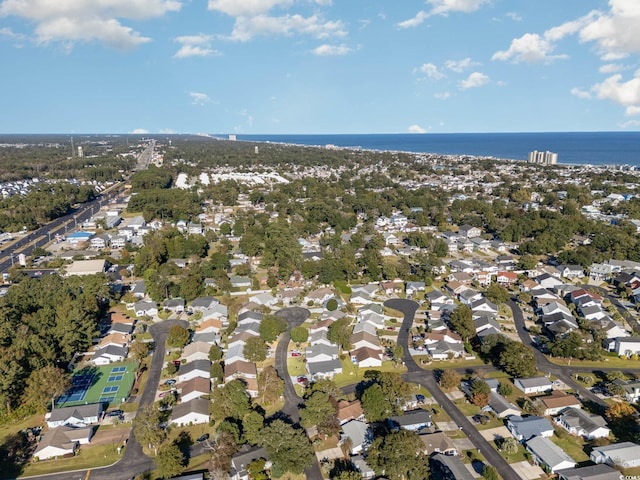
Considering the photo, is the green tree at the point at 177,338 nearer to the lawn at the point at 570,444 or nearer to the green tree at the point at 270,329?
the green tree at the point at 270,329

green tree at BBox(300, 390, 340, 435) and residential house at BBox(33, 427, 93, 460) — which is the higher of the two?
green tree at BBox(300, 390, 340, 435)

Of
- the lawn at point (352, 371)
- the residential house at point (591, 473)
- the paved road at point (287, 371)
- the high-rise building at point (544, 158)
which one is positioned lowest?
the lawn at point (352, 371)

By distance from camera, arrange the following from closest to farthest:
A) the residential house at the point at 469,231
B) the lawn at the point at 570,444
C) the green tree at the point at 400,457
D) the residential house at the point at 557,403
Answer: the green tree at the point at 400,457 < the lawn at the point at 570,444 < the residential house at the point at 557,403 < the residential house at the point at 469,231

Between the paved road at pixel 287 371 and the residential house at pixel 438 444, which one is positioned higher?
the residential house at pixel 438 444

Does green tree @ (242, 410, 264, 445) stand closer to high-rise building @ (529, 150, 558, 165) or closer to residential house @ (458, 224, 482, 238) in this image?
residential house @ (458, 224, 482, 238)

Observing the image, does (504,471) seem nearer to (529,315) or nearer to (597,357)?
(597,357)

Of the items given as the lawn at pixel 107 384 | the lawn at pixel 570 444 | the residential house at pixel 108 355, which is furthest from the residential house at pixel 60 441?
the lawn at pixel 570 444

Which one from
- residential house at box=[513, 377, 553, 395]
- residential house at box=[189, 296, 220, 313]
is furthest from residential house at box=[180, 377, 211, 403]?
residential house at box=[513, 377, 553, 395]
